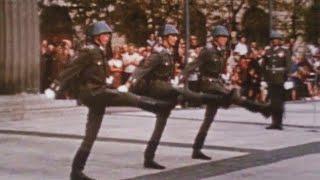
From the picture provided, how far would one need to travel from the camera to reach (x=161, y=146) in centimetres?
1413

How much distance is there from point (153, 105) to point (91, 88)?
1199mm

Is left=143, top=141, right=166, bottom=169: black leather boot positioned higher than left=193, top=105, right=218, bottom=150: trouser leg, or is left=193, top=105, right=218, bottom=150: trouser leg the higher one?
left=193, top=105, right=218, bottom=150: trouser leg

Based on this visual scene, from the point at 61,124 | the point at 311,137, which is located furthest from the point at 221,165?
the point at 61,124

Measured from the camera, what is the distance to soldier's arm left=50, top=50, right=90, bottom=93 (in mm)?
9953

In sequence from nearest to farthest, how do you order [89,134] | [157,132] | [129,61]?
[89,134] < [157,132] < [129,61]

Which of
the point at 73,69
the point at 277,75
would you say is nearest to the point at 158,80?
the point at 73,69

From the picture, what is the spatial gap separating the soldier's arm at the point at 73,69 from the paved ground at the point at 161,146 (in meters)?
1.42

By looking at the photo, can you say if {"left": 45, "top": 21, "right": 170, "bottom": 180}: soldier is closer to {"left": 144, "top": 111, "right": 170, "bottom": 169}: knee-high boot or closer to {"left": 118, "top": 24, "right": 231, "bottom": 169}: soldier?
{"left": 118, "top": 24, "right": 231, "bottom": 169}: soldier

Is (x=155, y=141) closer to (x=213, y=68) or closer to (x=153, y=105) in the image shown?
(x=153, y=105)

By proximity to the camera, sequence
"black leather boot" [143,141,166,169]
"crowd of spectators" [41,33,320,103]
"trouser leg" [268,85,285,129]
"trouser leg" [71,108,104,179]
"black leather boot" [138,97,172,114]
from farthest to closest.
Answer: "crowd of spectators" [41,33,320,103] < "trouser leg" [268,85,285,129] < "black leather boot" [143,141,166,169] < "black leather boot" [138,97,172,114] < "trouser leg" [71,108,104,179]

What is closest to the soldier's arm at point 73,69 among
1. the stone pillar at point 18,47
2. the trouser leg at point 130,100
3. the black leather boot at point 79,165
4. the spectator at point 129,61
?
the trouser leg at point 130,100

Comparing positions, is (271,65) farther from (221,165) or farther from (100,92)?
(100,92)

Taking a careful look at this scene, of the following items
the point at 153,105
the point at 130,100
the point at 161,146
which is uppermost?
the point at 130,100

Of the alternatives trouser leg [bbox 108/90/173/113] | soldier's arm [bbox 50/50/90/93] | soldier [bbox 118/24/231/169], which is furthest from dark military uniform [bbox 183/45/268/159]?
soldier's arm [bbox 50/50/90/93]
